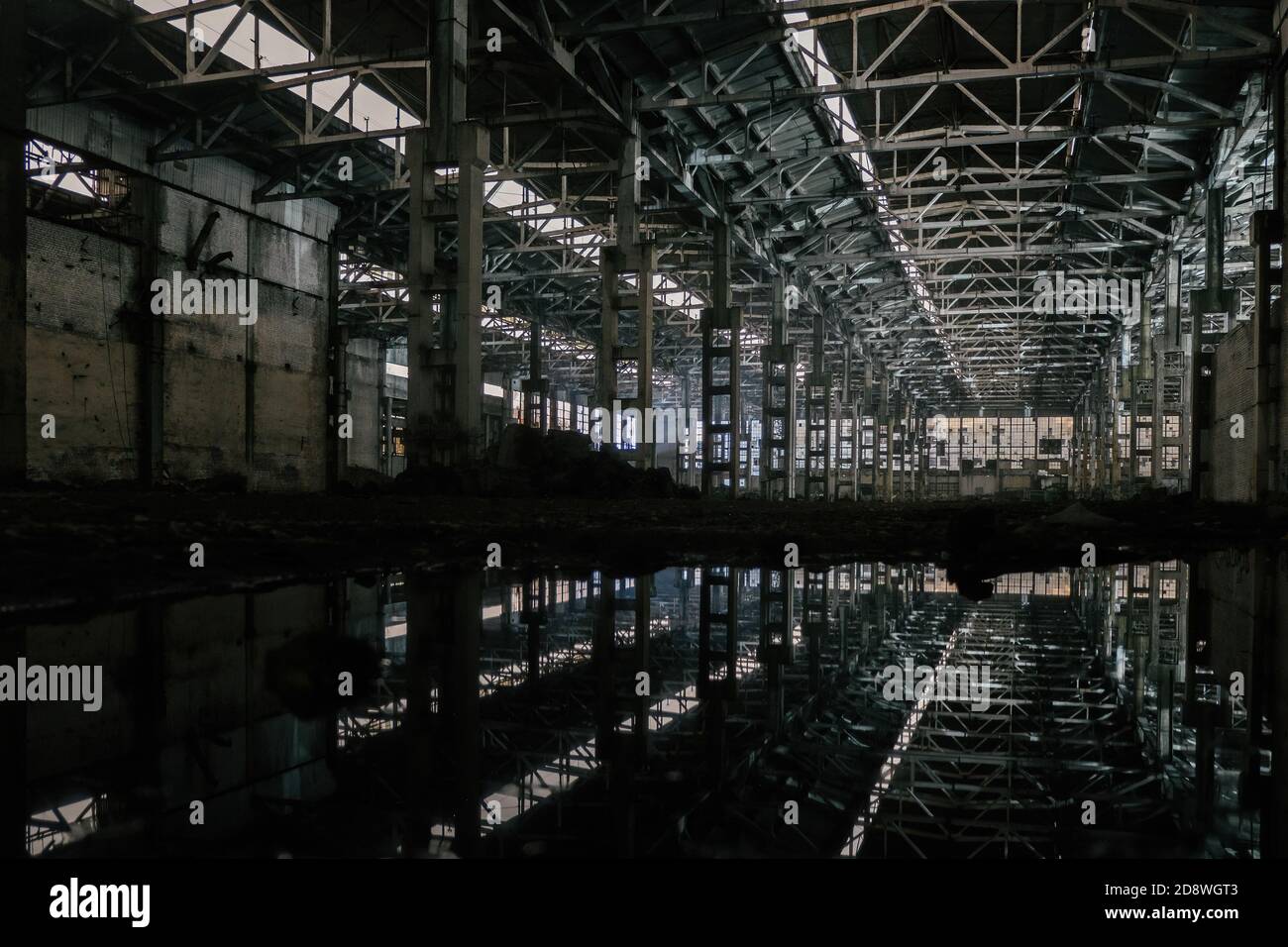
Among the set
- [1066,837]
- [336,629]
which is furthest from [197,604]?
[1066,837]

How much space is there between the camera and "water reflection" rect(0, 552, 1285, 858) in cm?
163

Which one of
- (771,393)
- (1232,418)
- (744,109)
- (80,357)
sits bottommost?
(1232,418)

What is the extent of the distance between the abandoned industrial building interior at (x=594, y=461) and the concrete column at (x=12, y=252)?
60 millimetres

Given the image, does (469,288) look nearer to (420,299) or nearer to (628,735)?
(420,299)

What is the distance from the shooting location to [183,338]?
20312 millimetres

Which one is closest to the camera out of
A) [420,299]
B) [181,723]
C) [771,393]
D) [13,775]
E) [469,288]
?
[13,775]

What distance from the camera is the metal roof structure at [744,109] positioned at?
Answer: 15820mm

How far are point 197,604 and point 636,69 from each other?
666 inches

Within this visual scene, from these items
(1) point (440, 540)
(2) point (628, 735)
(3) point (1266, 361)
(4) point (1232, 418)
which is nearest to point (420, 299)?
(1) point (440, 540)

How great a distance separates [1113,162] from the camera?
2205 cm

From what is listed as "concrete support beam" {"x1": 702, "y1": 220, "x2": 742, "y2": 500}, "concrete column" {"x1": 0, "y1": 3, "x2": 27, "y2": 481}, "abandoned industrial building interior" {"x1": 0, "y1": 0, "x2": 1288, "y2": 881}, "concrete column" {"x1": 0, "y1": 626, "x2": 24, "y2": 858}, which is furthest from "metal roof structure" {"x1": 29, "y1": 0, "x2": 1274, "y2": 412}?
"concrete column" {"x1": 0, "y1": 626, "x2": 24, "y2": 858}

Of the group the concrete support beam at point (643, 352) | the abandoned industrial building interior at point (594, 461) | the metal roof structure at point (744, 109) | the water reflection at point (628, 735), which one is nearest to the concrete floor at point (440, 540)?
the abandoned industrial building interior at point (594, 461)

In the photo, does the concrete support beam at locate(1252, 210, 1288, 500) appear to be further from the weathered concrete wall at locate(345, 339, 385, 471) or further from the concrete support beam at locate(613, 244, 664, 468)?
the weathered concrete wall at locate(345, 339, 385, 471)

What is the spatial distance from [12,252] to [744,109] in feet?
47.7
